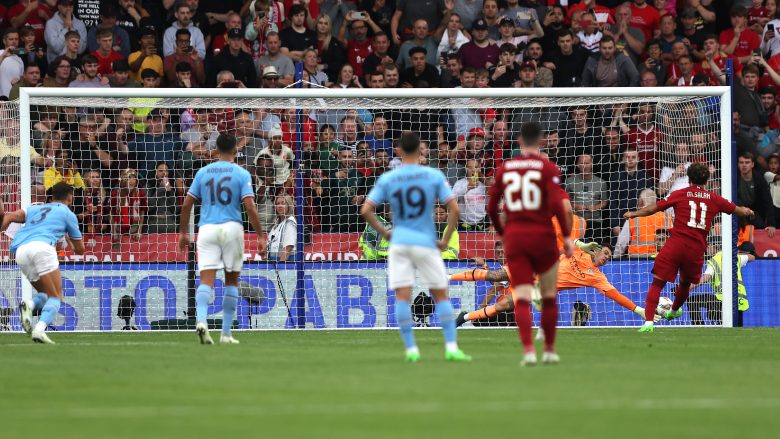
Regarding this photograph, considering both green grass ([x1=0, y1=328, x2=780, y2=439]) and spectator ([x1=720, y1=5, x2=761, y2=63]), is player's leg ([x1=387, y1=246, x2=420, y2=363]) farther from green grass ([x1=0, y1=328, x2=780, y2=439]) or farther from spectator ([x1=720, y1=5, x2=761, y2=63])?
spectator ([x1=720, y1=5, x2=761, y2=63])

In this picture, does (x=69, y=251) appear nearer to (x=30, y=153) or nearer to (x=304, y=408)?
(x=30, y=153)

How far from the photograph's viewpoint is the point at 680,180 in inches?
843

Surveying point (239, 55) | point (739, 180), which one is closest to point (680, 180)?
point (739, 180)

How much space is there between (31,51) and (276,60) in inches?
175

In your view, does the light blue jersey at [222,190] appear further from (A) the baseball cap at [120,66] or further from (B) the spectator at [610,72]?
(B) the spectator at [610,72]

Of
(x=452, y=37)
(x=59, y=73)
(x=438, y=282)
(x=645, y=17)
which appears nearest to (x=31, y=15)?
(x=59, y=73)

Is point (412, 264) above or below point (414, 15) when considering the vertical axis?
below

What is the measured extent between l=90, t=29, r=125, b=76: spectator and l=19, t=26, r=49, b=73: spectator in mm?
906

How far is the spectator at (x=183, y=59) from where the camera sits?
23.4 m

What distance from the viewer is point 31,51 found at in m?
23.0

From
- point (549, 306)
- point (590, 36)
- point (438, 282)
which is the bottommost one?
point (549, 306)

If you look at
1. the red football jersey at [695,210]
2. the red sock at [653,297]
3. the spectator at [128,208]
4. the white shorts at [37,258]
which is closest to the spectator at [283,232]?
the spectator at [128,208]

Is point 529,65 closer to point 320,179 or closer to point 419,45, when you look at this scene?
point 419,45

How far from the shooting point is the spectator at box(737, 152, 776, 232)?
2273 cm
